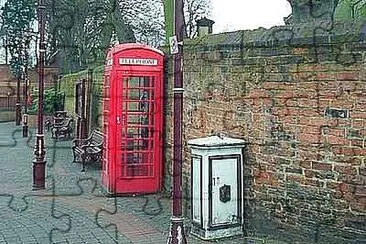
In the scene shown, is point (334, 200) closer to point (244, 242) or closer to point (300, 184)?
point (300, 184)

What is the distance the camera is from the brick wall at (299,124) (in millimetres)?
4078

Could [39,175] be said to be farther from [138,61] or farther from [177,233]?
[177,233]

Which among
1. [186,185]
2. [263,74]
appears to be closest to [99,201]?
[186,185]

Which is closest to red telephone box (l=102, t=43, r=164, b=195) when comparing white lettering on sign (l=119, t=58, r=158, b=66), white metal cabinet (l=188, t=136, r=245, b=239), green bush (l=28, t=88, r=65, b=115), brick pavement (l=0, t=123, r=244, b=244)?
white lettering on sign (l=119, t=58, r=158, b=66)

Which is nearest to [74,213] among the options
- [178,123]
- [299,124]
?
[178,123]

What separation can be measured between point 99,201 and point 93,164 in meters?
3.04

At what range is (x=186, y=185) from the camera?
19.8 feet

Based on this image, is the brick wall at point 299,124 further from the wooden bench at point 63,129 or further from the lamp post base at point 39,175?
the wooden bench at point 63,129

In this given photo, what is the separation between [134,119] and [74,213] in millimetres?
1395

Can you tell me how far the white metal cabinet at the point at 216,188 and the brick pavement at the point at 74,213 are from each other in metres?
0.13

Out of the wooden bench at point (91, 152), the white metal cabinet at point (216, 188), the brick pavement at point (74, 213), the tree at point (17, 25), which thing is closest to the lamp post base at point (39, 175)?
the brick pavement at point (74, 213)

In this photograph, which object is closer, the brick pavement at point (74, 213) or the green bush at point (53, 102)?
the brick pavement at point (74, 213)

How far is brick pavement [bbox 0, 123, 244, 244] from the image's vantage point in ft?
16.1

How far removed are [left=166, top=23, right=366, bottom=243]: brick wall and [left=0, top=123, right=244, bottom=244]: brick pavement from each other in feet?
1.72
